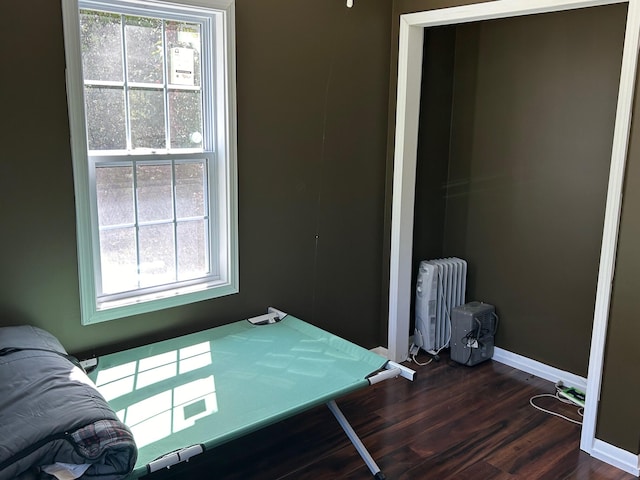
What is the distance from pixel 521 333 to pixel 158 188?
2.58m

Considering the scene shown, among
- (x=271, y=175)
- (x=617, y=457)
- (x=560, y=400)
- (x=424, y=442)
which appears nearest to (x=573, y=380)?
(x=560, y=400)

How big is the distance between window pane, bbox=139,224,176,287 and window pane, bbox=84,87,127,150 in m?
0.46

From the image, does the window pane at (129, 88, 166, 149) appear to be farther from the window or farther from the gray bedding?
the gray bedding

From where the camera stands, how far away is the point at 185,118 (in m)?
3.05

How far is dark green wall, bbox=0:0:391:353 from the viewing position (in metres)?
2.50

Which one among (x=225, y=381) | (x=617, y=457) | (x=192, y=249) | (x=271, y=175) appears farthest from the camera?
(x=271, y=175)

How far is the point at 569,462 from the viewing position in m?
2.97

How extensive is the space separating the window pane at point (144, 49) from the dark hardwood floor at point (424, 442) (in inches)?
75.0

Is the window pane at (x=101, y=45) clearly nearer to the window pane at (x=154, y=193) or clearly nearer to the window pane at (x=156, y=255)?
the window pane at (x=154, y=193)

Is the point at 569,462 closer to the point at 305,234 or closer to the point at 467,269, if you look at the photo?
the point at 467,269

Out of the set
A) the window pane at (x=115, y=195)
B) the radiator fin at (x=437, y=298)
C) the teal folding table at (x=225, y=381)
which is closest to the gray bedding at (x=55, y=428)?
the teal folding table at (x=225, y=381)

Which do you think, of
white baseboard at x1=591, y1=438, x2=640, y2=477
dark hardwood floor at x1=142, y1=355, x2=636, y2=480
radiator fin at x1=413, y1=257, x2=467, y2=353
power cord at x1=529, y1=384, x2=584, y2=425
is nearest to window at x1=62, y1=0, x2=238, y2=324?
dark hardwood floor at x1=142, y1=355, x2=636, y2=480

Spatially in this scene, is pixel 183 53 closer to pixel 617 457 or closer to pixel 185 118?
pixel 185 118

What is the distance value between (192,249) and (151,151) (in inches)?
23.0
